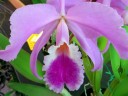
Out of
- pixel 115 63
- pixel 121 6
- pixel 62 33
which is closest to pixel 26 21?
pixel 62 33

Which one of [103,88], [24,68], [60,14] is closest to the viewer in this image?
[60,14]

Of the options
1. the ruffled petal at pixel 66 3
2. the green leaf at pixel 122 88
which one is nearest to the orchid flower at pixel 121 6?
the ruffled petal at pixel 66 3

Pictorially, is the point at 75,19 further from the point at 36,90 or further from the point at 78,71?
the point at 36,90

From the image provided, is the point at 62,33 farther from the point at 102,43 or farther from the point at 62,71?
the point at 102,43

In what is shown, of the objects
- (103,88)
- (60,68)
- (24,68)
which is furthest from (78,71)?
Result: (103,88)

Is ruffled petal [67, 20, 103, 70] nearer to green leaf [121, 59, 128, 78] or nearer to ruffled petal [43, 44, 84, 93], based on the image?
ruffled petal [43, 44, 84, 93]

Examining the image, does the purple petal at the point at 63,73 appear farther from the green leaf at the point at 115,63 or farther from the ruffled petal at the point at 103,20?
the green leaf at the point at 115,63

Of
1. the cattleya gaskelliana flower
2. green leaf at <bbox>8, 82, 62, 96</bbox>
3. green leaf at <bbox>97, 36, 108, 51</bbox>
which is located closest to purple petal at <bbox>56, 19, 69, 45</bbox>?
the cattleya gaskelliana flower
